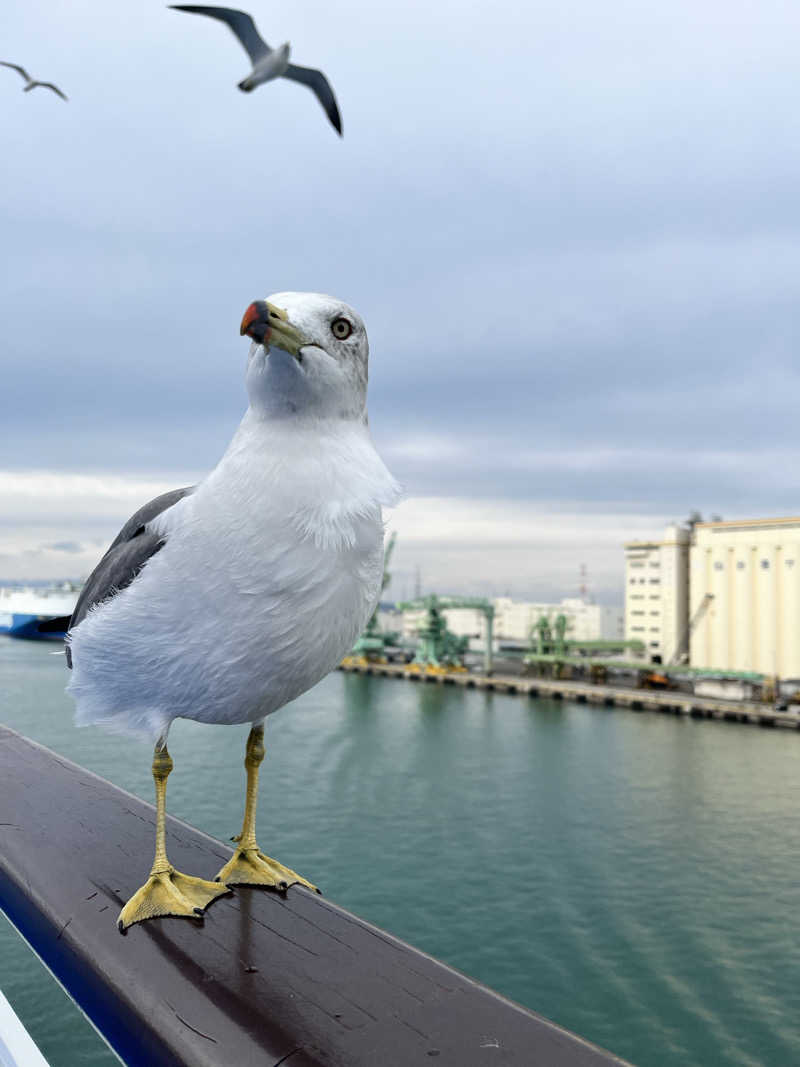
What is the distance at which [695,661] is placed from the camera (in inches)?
1689

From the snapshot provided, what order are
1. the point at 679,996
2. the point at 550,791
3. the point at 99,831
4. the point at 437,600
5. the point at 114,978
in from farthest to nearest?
the point at 437,600 → the point at 550,791 → the point at 679,996 → the point at 99,831 → the point at 114,978

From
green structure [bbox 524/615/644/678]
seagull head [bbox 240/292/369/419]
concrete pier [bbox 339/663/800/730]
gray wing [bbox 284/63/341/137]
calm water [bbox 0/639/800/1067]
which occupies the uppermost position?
gray wing [bbox 284/63/341/137]

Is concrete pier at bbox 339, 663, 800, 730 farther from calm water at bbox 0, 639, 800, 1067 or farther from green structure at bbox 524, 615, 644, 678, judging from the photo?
calm water at bbox 0, 639, 800, 1067

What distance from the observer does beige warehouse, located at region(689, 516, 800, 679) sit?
127 feet

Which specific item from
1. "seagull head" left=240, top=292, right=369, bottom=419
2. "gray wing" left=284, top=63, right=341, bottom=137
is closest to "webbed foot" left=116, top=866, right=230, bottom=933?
"seagull head" left=240, top=292, right=369, bottom=419

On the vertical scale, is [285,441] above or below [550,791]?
above

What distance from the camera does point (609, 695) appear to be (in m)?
39.3

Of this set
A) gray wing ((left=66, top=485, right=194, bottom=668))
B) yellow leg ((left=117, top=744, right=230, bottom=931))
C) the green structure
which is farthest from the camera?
the green structure

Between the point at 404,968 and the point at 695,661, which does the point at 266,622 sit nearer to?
the point at 404,968

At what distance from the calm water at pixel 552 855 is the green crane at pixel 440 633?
51.8ft

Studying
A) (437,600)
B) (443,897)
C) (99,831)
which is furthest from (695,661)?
(99,831)

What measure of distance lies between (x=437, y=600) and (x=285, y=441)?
45.9 m

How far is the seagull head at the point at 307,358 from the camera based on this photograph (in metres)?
1.72

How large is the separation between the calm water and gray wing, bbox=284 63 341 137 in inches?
443
